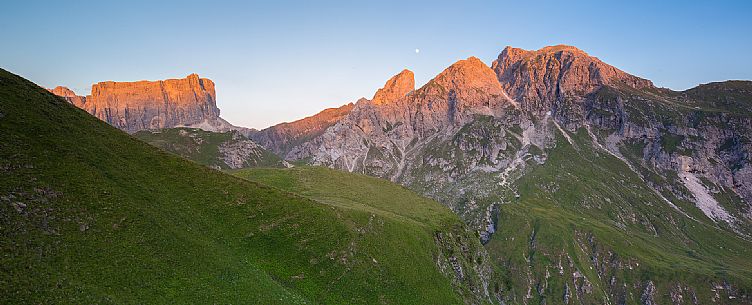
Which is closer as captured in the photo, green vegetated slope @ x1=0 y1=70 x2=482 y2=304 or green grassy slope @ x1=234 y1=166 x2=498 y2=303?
green vegetated slope @ x1=0 y1=70 x2=482 y2=304

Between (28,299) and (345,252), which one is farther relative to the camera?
(345,252)

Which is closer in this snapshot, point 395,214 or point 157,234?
point 157,234

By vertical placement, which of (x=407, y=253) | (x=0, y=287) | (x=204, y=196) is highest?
(x=204, y=196)

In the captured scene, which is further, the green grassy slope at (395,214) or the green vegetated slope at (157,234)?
the green grassy slope at (395,214)

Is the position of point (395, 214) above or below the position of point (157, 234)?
below

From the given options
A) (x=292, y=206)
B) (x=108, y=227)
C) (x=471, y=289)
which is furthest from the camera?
(x=471, y=289)

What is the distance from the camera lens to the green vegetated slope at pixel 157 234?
47.4 metres

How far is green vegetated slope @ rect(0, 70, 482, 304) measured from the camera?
47406 millimetres

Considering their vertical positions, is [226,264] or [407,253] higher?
[226,264]

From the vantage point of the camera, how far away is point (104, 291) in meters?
45.9

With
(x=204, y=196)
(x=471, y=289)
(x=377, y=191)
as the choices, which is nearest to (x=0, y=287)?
(x=204, y=196)

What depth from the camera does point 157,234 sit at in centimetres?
5975

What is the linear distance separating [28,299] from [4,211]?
13983 mm

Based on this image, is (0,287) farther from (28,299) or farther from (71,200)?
(71,200)
